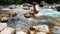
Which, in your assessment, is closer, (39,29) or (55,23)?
(39,29)

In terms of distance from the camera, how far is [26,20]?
5840 millimetres

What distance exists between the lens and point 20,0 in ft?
30.5

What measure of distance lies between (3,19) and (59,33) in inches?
92.7

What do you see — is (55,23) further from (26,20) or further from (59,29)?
(26,20)

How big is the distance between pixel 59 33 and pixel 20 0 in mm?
5135

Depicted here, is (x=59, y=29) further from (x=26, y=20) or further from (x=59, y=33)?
(x=26, y=20)

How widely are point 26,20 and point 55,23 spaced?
117 centimetres

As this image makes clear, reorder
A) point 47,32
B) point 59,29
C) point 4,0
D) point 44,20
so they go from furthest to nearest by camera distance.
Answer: point 4,0 < point 44,20 < point 59,29 < point 47,32

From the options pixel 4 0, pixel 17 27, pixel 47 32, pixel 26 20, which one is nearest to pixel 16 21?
pixel 26 20

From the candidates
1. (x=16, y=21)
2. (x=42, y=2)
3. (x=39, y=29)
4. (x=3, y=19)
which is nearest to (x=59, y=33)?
(x=39, y=29)

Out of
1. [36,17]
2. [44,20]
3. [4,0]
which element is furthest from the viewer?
[4,0]

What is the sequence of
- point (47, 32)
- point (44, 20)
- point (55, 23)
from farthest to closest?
point (44, 20), point (55, 23), point (47, 32)

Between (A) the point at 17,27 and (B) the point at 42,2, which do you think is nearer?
(A) the point at 17,27

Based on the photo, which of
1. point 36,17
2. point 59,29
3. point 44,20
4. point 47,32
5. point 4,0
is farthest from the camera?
point 4,0
